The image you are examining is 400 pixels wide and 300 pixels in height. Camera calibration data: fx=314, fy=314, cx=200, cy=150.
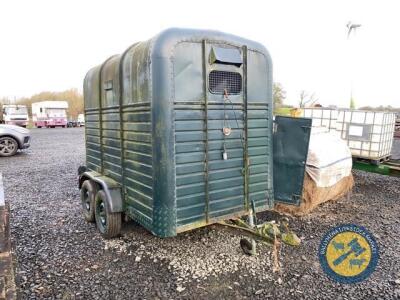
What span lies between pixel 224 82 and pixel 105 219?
2668mm

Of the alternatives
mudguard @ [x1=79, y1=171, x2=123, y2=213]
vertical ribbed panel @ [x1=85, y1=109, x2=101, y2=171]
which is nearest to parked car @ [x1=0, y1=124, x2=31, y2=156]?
vertical ribbed panel @ [x1=85, y1=109, x2=101, y2=171]

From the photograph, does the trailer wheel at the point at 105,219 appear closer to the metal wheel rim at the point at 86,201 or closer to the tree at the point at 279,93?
the metal wheel rim at the point at 86,201

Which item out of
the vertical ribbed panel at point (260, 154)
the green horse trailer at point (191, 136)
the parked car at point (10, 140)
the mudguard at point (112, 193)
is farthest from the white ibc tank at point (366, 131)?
the parked car at point (10, 140)

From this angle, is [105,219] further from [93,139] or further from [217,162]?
[217,162]

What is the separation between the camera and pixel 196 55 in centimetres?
382

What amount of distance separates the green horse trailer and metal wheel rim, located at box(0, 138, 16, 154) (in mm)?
10607

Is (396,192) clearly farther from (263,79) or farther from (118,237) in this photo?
(118,237)

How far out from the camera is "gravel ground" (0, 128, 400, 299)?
138 inches

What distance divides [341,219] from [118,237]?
387 centimetres

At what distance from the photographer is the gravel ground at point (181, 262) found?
138 inches

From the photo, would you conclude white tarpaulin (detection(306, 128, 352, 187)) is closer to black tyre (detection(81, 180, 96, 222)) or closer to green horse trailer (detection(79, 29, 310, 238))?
green horse trailer (detection(79, 29, 310, 238))

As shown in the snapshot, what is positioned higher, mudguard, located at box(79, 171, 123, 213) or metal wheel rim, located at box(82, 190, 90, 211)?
mudguard, located at box(79, 171, 123, 213)

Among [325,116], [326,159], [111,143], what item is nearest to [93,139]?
[111,143]

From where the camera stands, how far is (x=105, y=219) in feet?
15.5
